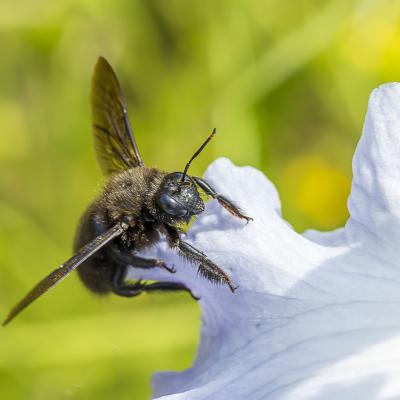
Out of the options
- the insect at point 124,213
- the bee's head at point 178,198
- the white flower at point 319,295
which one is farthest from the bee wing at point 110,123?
the white flower at point 319,295

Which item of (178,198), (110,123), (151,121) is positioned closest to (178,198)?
(178,198)

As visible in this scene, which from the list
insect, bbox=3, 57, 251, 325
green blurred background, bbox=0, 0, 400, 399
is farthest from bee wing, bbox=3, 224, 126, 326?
green blurred background, bbox=0, 0, 400, 399

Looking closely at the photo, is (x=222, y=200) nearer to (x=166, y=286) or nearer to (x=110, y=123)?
(x=166, y=286)

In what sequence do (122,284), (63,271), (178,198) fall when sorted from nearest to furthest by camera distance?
(63,271) → (178,198) → (122,284)

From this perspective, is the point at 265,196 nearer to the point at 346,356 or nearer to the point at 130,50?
the point at 346,356

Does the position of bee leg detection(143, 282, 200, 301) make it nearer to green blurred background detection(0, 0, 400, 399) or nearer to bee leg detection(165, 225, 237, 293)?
bee leg detection(165, 225, 237, 293)

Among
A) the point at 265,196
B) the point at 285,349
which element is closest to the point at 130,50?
the point at 265,196

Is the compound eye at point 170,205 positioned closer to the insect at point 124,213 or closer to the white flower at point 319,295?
the insect at point 124,213
